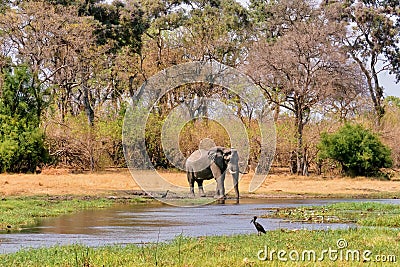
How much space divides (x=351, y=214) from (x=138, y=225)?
7.00 m

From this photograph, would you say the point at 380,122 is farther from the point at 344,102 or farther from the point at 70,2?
the point at 70,2

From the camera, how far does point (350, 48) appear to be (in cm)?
6116

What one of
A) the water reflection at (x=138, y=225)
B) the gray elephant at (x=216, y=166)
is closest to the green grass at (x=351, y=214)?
the water reflection at (x=138, y=225)

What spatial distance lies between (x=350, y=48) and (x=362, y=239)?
48.2 metres

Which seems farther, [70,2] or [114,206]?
[70,2]

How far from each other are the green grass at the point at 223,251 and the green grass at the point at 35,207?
638cm

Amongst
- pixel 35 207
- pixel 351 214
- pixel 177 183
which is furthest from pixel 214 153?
pixel 351 214

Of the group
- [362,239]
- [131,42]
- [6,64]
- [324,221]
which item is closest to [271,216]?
[324,221]

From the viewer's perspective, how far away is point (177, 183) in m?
42.3

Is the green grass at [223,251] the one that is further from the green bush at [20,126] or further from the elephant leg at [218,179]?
the green bush at [20,126]

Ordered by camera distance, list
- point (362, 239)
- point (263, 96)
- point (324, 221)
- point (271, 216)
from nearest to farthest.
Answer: point (362, 239) → point (324, 221) → point (271, 216) → point (263, 96)

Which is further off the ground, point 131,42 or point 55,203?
point 131,42

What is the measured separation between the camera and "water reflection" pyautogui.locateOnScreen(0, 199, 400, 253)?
1683cm

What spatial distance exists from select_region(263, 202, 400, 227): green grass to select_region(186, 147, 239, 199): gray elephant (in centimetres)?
777
